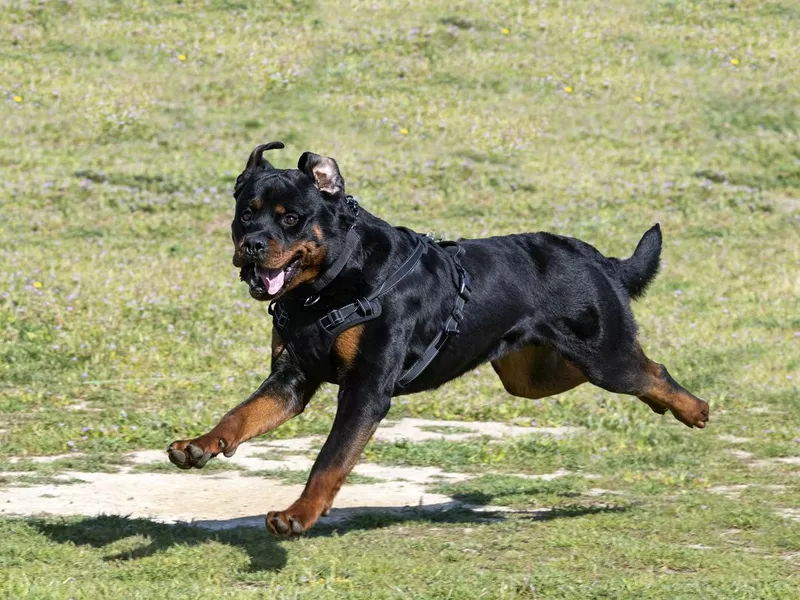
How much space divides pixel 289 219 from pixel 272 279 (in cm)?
31

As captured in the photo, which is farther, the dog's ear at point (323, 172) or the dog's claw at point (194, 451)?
the dog's ear at point (323, 172)

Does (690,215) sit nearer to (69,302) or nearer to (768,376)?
(768,376)

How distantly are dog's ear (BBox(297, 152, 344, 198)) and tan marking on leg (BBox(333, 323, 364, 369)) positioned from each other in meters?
0.69

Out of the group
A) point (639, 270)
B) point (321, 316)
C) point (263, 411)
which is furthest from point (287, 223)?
point (639, 270)

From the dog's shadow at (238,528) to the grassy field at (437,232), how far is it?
28mm

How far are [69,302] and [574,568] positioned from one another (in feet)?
25.6

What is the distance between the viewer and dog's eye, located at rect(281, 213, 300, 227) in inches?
235

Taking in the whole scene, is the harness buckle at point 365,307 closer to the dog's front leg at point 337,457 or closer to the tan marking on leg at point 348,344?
the tan marking on leg at point 348,344

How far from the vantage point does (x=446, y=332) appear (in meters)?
6.70

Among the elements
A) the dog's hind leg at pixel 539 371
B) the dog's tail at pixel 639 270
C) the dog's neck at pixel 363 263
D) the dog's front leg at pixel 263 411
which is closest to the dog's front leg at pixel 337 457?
the dog's front leg at pixel 263 411

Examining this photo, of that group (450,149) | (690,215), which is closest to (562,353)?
(690,215)

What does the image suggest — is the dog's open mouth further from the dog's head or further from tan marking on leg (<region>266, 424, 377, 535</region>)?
tan marking on leg (<region>266, 424, 377, 535</region>)

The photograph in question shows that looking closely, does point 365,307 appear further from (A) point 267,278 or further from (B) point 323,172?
(B) point 323,172

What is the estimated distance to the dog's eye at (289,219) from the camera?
596cm
